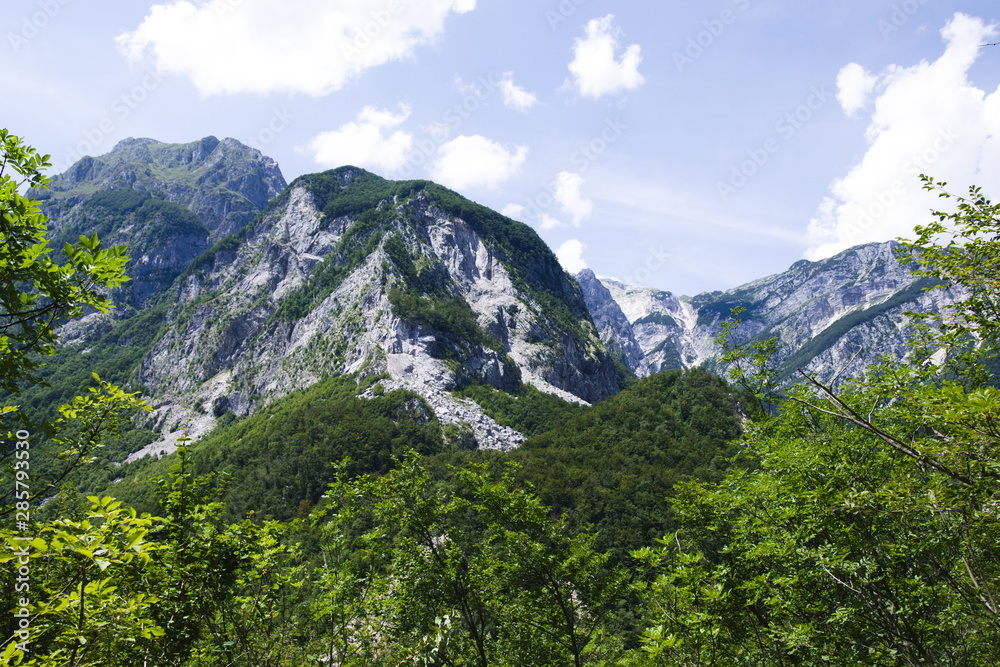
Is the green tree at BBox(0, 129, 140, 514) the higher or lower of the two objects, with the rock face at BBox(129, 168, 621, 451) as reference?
lower

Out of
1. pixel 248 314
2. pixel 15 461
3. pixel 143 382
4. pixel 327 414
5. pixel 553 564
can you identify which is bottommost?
pixel 553 564

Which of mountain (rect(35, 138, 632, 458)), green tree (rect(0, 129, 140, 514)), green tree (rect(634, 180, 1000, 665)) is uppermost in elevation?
mountain (rect(35, 138, 632, 458))

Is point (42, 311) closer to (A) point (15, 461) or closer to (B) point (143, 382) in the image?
(A) point (15, 461)

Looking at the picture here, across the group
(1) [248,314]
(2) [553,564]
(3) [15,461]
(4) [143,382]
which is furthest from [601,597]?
(4) [143,382]

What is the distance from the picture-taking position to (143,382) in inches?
7451

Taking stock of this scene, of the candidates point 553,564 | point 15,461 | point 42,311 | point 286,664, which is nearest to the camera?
point 42,311

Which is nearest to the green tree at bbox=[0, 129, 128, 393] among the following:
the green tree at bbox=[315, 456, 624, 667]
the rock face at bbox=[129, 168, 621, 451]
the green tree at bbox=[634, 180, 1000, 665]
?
the green tree at bbox=[315, 456, 624, 667]

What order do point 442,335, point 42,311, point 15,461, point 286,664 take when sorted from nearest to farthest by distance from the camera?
point 42,311, point 15,461, point 286,664, point 442,335

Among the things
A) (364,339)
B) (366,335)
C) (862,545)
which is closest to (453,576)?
(862,545)

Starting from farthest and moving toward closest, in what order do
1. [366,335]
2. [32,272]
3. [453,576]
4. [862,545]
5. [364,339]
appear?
[366,335], [364,339], [453,576], [862,545], [32,272]

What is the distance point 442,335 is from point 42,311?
150 meters

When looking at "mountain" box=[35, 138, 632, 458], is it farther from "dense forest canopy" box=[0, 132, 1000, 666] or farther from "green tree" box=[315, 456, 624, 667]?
"dense forest canopy" box=[0, 132, 1000, 666]

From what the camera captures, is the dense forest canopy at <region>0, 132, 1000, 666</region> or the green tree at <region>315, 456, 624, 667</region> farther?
the green tree at <region>315, 456, 624, 667</region>

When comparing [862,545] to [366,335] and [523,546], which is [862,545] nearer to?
[523,546]
